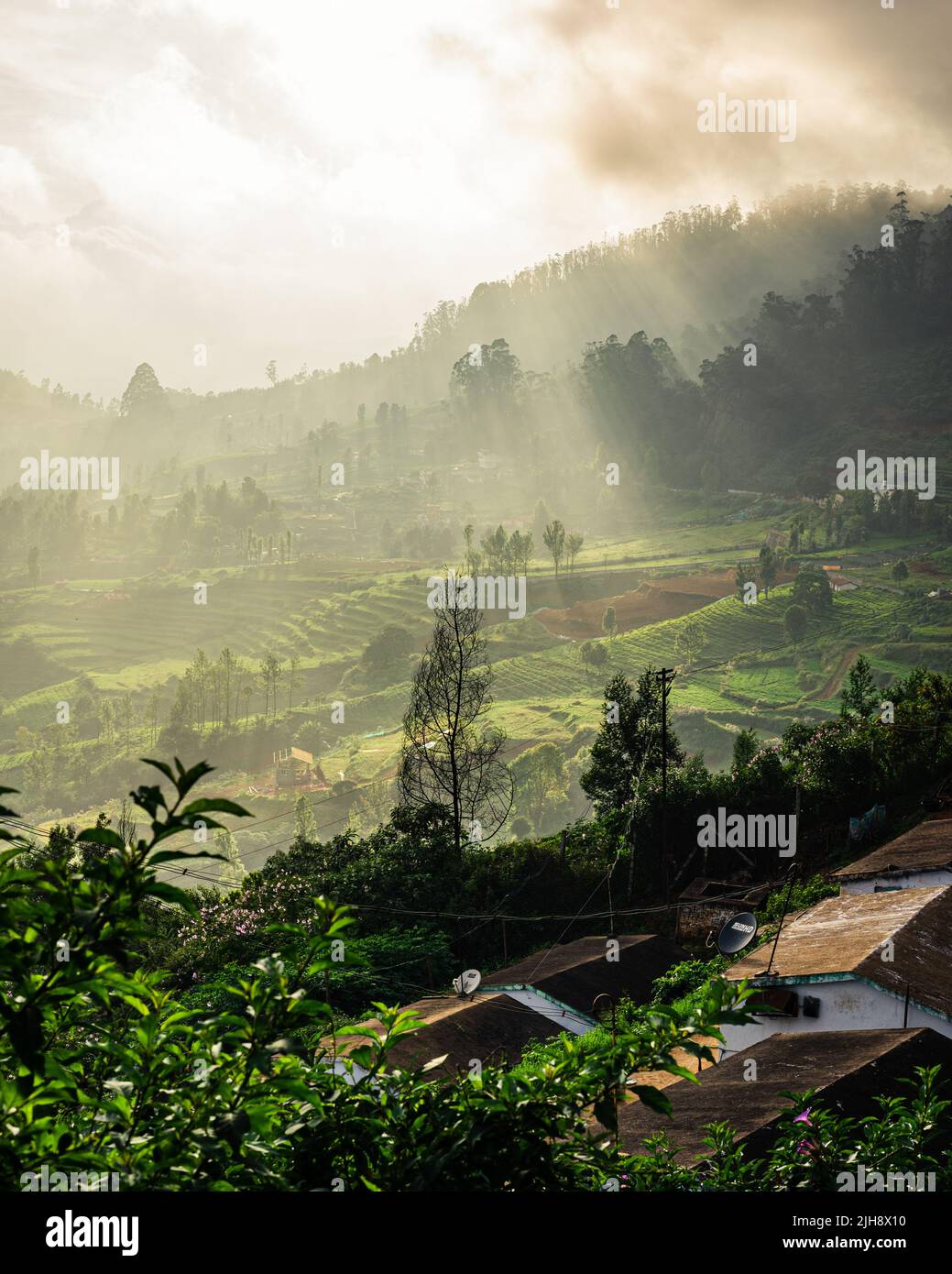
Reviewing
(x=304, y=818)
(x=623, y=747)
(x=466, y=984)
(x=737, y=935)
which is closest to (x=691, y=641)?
(x=304, y=818)

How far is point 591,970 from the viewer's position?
23.0m

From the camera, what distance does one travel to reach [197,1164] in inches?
103

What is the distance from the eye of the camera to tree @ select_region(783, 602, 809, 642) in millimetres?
128750

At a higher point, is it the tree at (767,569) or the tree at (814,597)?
the tree at (767,569)

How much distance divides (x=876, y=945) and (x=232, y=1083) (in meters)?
15.6

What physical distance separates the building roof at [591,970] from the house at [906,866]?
418 centimetres

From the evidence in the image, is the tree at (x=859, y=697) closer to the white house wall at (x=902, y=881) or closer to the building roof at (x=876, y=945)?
the white house wall at (x=902, y=881)

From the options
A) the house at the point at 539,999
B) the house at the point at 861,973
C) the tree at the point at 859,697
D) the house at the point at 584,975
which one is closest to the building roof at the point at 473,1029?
the house at the point at 539,999

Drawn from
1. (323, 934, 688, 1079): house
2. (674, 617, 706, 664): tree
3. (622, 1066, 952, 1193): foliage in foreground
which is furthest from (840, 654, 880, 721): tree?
(674, 617, 706, 664): tree

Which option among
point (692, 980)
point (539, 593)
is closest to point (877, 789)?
point (692, 980)

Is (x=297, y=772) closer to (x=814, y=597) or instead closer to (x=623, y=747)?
(x=814, y=597)

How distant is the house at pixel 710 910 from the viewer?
1039 inches

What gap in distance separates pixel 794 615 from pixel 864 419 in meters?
61.7
